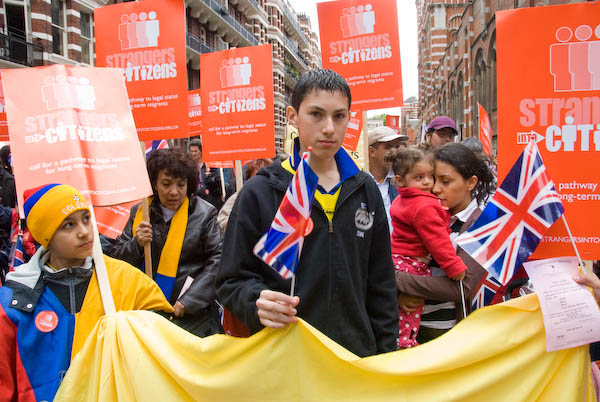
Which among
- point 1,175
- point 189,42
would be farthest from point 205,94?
point 189,42

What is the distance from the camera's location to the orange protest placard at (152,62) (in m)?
4.41

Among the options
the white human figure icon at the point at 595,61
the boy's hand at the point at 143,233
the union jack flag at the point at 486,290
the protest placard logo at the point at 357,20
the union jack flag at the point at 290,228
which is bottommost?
the union jack flag at the point at 486,290

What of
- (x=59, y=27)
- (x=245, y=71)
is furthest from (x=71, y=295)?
(x=59, y=27)

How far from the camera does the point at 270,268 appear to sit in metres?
1.93

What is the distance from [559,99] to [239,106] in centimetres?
430

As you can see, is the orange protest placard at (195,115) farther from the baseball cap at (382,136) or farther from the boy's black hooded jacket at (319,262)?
the boy's black hooded jacket at (319,262)

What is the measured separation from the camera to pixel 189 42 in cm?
3133

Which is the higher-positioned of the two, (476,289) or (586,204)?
(586,204)

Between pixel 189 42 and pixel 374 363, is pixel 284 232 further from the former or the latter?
pixel 189 42

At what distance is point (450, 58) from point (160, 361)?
44.0m

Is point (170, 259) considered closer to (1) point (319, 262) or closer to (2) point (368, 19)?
(1) point (319, 262)

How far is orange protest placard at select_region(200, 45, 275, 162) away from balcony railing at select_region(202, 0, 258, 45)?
2913 centimetres

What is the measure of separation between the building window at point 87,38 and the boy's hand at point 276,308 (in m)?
21.3

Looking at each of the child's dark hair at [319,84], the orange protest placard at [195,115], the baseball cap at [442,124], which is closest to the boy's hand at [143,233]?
the child's dark hair at [319,84]
